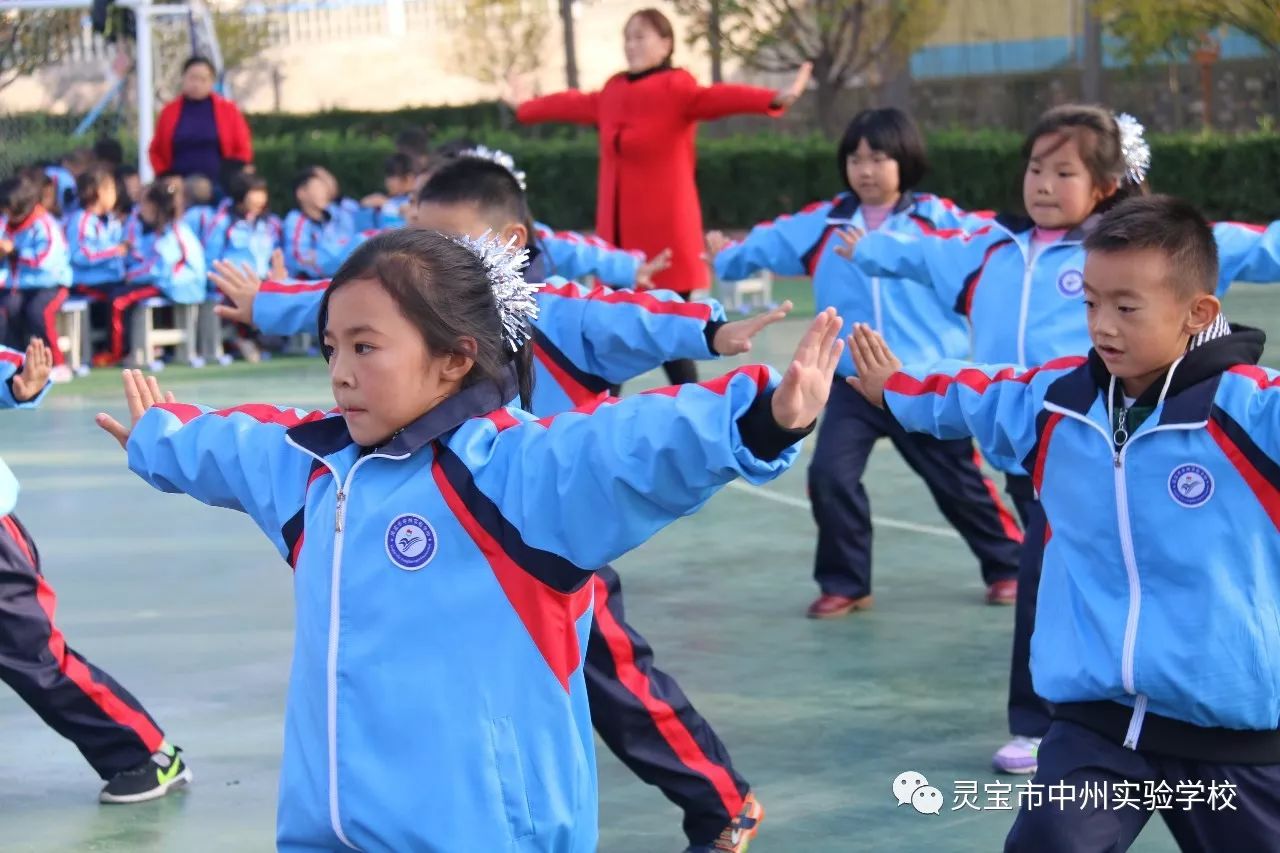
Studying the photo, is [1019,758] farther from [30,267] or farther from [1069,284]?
[30,267]

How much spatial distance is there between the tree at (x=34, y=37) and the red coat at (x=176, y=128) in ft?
25.9

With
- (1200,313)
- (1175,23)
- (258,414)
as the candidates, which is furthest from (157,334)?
(1175,23)

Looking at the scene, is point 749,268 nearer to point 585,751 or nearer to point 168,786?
point 168,786

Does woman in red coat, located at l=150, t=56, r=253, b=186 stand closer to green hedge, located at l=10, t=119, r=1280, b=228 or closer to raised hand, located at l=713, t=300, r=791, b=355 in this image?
green hedge, located at l=10, t=119, r=1280, b=228

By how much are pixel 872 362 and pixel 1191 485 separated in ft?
2.25

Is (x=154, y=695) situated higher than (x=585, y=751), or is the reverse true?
(x=585, y=751)

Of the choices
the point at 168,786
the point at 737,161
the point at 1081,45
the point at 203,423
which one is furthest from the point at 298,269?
the point at 1081,45

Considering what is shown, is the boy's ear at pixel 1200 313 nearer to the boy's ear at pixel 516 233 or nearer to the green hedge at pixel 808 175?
the boy's ear at pixel 516 233

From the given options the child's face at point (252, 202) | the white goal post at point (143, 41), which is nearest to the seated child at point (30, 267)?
the child's face at point (252, 202)

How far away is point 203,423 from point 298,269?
11.1 meters

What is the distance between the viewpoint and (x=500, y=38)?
123ft

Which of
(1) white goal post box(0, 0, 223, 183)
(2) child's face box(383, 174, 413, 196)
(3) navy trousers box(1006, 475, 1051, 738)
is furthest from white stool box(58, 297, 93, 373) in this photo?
(3) navy trousers box(1006, 475, 1051, 738)

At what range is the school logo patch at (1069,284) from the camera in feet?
16.1

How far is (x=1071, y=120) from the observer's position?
4.66 meters
